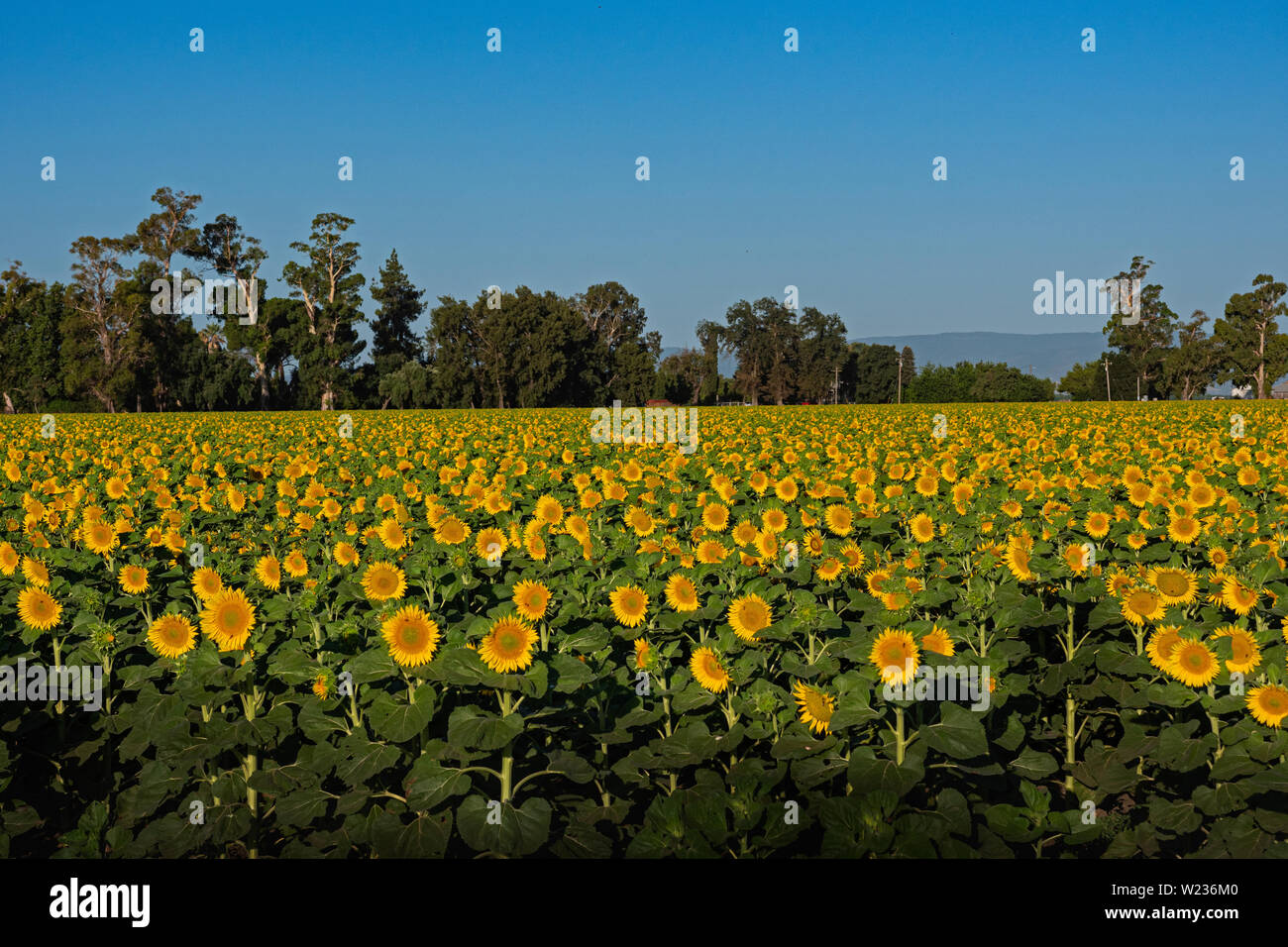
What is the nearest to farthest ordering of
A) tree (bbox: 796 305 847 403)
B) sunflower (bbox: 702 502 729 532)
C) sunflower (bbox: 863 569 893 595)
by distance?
sunflower (bbox: 863 569 893 595)
sunflower (bbox: 702 502 729 532)
tree (bbox: 796 305 847 403)

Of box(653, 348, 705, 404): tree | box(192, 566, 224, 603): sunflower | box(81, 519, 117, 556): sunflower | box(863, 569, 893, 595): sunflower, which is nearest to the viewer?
box(192, 566, 224, 603): sunflower

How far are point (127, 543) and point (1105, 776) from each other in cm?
658

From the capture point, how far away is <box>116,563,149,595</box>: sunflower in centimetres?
508

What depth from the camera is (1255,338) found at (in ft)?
309

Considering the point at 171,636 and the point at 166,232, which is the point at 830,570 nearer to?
the point at 171,636

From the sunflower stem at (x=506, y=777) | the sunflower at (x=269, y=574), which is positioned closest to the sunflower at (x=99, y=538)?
the sunflower at (x=269, y=574)

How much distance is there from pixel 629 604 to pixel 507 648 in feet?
4.63

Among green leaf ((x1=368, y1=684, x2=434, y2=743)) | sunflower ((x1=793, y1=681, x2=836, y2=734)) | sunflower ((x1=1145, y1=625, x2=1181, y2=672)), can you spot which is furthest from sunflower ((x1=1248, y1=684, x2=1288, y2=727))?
green leaf ((x1=368, y1=684, x2=434, y2=743))

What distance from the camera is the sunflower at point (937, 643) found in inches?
153

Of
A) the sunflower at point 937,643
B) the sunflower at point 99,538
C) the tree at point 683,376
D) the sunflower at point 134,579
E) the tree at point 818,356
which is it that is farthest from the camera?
the tree at point 818,356

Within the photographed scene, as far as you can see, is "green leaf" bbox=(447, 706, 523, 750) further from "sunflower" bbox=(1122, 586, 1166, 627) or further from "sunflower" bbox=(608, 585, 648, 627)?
"sunflower" bbox=(1122, 586, 1166, 627)

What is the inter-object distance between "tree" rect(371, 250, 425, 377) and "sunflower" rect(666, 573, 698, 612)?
7966 cm

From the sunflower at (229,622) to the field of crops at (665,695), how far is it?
1 cm

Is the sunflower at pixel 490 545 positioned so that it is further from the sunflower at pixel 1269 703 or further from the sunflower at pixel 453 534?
the sunflower at pixel 1269 703
